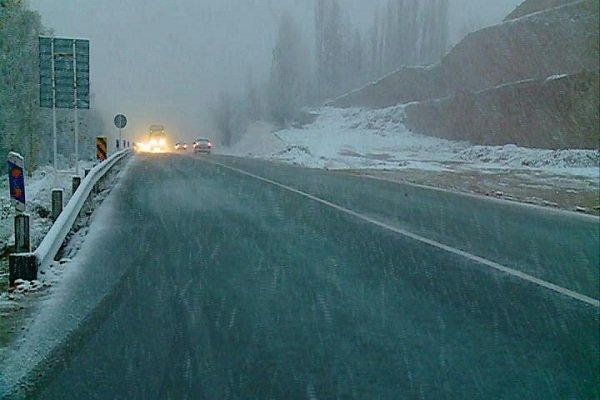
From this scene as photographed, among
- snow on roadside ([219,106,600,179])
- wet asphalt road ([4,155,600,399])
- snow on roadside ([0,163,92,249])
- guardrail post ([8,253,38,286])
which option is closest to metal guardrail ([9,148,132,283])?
guardrail post ([8,253,38,286])

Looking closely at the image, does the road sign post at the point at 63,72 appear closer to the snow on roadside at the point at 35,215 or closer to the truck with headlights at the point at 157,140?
the snow on roadside at the point at 35,215

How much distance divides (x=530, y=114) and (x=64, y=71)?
3422 cm

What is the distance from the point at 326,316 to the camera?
246 inches


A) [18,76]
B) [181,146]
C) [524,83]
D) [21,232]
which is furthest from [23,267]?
[181,146]

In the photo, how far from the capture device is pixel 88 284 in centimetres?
743

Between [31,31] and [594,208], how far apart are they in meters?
30.5

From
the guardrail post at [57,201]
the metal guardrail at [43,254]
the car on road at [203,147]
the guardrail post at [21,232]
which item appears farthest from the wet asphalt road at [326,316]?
the car on road at [203,147]

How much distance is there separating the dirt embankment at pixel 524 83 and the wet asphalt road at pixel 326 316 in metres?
31.3

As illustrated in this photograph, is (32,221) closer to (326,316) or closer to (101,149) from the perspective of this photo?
(326,316)

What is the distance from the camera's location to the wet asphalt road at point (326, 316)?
466 cm

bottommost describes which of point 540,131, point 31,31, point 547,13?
point 540,131

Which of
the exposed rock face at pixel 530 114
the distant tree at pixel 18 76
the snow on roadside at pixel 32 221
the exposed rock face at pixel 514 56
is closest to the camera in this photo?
the snow on roadside at pixel 32 221

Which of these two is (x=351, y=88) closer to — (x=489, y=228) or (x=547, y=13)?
(x=547, y=13)

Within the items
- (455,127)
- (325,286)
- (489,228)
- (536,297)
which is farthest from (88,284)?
(455,127)
